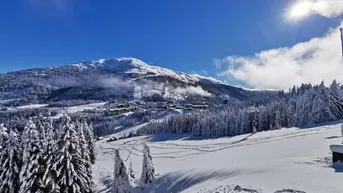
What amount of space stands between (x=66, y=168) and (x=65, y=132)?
3.74 m

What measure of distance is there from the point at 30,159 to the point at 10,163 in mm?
2903

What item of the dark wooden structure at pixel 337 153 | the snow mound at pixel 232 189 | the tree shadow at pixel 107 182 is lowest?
the tree shadow at pixel 107 182

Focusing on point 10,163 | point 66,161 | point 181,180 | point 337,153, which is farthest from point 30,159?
point 337,153

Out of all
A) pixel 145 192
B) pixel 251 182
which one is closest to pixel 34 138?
pixel 145 192

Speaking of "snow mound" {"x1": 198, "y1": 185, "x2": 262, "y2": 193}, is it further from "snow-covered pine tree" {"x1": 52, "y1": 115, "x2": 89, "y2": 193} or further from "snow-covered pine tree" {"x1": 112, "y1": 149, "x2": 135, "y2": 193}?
"snow-covered pine tree" {"x1": 112, "y1": 149, "x2": 135, "y2": 193}

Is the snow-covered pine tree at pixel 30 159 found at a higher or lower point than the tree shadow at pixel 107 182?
higher

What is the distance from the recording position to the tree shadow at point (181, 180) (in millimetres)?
29219

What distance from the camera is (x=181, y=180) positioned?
34.8m

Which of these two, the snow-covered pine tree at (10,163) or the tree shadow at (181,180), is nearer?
the tree shadow at (181,180)

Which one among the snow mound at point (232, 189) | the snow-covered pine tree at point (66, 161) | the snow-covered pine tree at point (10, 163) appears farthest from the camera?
the snow-covered pine tree at point (66, 161)

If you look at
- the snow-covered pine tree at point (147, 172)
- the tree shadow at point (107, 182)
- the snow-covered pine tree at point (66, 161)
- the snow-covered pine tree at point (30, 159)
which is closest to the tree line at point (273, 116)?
the tree shadow at point (107, 182)

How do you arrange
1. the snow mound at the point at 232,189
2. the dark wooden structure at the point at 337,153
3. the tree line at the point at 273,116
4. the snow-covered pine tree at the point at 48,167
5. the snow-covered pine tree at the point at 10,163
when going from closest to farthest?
the snow mound at the point at 232,189 < the dark wooden structure at the point at 337,153 < the snow-covered pine tree at the point at 48,167 < the snow-covered pine tree at the point at 10,163 < the tree line at the point at 273,116

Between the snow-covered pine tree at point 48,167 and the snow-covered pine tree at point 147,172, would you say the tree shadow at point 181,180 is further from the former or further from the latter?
the snow-covered pine tree at point 48,167

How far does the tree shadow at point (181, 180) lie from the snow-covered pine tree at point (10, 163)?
47.0ft
